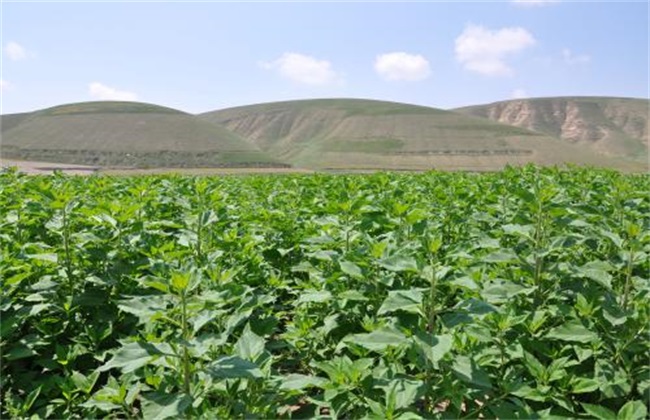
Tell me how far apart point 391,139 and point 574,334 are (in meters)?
132

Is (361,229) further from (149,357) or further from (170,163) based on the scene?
(170,163)

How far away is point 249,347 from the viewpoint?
2.81 m

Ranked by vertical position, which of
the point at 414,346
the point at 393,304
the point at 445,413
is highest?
the point at 393,304

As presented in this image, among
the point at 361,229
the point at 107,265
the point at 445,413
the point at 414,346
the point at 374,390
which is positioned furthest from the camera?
the point at 361,229

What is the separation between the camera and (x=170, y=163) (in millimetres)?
99438

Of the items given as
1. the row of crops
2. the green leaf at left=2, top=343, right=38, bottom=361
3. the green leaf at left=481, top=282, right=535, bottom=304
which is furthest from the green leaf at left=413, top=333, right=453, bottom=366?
the green leaf at left=2, top=343, right=38, bottom=361

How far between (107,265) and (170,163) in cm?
9957

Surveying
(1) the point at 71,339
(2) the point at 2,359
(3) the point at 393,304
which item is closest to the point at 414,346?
(3) the point at 393,304

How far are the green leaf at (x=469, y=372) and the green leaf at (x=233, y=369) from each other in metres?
0.97

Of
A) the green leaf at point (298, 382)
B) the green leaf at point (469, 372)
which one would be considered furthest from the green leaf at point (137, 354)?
the green leaf at point (469, 372)

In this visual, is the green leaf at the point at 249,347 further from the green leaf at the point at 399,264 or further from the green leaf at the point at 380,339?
the green leaf at the point at 399,264

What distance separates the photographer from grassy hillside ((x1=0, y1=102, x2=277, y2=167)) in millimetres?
98688

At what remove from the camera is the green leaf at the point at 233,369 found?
235 centimetres

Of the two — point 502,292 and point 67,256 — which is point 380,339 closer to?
point 502,292
